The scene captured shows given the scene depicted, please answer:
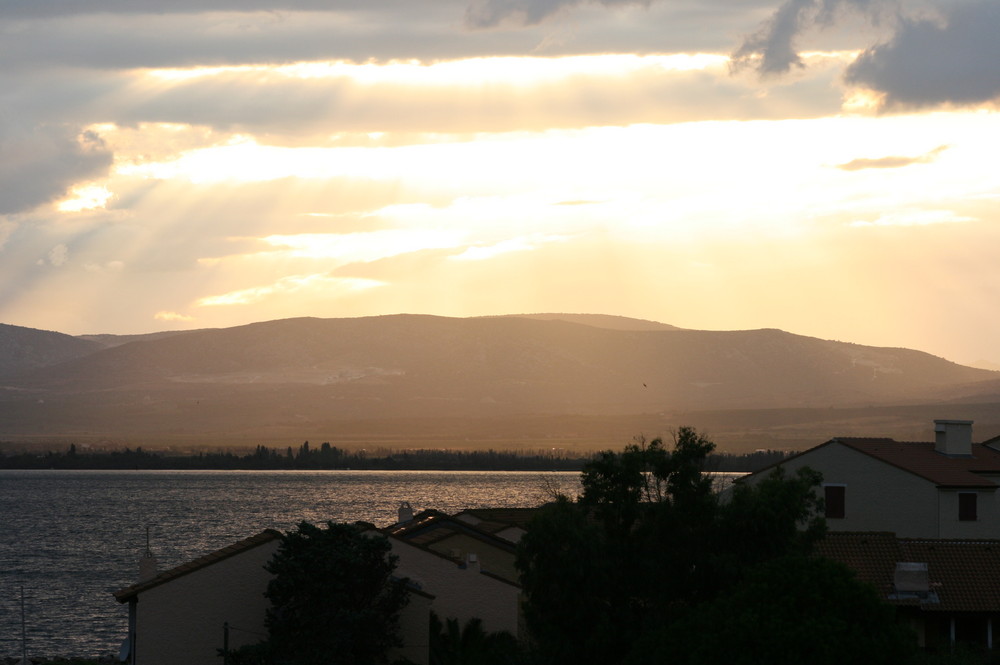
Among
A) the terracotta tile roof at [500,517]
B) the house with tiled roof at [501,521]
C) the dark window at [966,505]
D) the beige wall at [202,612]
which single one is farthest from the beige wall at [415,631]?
the dark window at [966,505]

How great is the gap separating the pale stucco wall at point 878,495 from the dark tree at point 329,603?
2471cm

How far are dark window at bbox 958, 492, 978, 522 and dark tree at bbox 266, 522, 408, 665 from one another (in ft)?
93.8

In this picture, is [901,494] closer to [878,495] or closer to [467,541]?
[878,495]

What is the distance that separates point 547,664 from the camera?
38531 millimetres

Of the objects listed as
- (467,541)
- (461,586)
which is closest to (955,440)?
(467,541)

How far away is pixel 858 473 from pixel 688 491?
880 inches

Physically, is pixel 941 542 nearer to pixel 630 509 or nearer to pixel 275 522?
pixel 630 509

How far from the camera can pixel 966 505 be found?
5850cm

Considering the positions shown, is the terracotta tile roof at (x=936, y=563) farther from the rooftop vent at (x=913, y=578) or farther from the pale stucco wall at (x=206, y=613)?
the pale stucco wall at (x=206, y=613)

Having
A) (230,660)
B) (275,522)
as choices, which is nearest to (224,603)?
Result: (230,660)

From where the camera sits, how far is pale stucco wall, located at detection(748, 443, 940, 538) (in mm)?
58219

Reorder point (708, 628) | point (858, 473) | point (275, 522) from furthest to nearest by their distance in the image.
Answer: point (275, 522) → point (858, 473) → point (708, 628)

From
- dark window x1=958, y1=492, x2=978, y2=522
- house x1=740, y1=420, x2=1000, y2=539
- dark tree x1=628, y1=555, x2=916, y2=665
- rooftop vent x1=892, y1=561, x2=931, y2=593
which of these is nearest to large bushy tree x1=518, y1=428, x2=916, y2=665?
dark tree x1=628, y1=555, x2=916, y2=665

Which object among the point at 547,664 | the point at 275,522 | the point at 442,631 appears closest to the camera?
the point at 547,664
